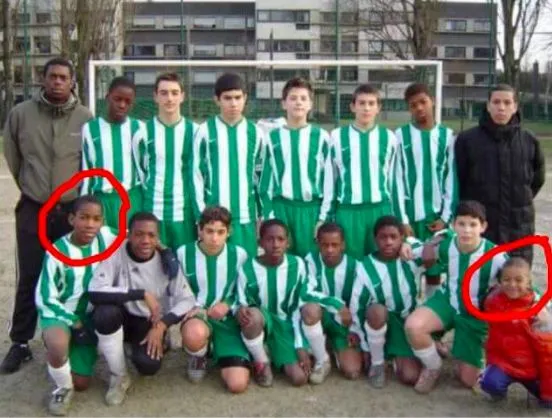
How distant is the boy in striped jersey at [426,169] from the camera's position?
4516mm

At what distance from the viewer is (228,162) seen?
441cm

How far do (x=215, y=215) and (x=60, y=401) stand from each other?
3.98ft

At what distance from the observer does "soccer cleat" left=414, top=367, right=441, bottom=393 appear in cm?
396

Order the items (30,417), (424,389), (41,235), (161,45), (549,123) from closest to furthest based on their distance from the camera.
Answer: (30,417)
(424,389)
(41,235)
(549,123)
(161,45)

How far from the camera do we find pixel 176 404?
383cm

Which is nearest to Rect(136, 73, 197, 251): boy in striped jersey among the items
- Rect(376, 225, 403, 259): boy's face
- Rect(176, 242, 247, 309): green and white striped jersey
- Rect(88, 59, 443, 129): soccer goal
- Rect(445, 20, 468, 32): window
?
Rect(176, 242, 247, 309): green and white striped jersey

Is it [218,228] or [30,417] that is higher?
[218,228]

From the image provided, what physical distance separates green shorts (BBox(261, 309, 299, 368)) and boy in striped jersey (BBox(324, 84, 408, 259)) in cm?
62

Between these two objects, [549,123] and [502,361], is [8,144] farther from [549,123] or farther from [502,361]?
[549,123]

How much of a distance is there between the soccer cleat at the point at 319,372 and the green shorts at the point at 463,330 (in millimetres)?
635

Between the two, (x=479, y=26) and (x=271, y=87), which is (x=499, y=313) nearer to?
(x=271, y=87)

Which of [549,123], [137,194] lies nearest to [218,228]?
[137,194]

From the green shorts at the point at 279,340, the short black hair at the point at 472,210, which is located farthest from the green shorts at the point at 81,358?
the short black hair at the point at 472,210

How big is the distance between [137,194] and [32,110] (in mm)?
751
